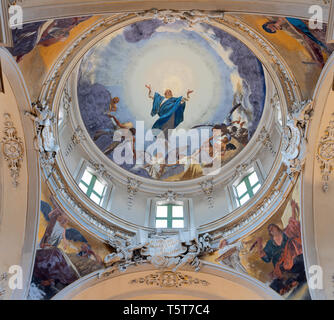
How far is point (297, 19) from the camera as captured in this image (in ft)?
35.1

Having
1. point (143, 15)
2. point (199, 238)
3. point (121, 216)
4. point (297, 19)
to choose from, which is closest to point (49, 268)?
point (121, 216)

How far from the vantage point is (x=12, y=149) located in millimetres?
12992

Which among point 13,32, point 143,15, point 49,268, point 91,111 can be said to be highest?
point 91,111

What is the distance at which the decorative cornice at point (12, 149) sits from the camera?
12.7 metres

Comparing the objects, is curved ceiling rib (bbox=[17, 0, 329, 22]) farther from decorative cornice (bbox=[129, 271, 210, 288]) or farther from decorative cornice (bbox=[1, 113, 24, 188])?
decorative cornice (bbox=[129, 271, 210, 288])

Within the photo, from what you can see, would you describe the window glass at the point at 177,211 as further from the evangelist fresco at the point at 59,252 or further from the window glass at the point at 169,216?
the evangelist fresco at the point at 59,252

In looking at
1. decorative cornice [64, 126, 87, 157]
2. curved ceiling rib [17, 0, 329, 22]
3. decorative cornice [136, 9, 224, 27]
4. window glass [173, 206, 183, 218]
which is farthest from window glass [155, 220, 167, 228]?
curved ceiling rib [17, 0, 329, 22]

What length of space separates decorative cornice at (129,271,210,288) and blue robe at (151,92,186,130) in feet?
26.2

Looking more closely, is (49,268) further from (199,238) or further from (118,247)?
(199,238)

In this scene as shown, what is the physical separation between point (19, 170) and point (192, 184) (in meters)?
7.56

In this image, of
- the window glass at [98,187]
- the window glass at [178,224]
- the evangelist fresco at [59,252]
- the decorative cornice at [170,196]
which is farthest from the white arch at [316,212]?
the window glass at [98,187]

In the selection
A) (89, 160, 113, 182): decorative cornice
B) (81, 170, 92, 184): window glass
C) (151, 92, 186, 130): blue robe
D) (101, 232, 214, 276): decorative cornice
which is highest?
(151, 92, 186, 130): blue robe

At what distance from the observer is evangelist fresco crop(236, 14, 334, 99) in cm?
1091

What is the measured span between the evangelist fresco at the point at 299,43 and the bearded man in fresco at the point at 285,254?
3.60 m
